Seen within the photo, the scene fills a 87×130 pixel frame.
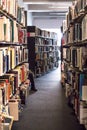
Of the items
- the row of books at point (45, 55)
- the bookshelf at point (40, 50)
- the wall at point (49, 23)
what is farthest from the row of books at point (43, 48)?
the wall at point (49, 23)

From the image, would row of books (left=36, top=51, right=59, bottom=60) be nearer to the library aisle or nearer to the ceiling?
the ceiling

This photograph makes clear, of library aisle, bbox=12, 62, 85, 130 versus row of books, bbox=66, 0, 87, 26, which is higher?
row of books, bbox=66, 0, 87, 26

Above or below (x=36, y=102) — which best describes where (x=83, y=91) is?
above

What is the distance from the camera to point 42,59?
1206cm

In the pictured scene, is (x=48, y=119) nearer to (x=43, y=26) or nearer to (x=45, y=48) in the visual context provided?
(x=45, y=48)

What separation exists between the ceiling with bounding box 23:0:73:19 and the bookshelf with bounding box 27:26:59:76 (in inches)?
40.0

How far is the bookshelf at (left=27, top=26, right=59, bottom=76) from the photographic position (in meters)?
10.7

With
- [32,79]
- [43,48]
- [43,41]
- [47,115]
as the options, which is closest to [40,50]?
[43,48]

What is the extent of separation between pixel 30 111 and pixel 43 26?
11.7m

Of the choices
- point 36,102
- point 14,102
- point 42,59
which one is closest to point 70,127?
point 14,102

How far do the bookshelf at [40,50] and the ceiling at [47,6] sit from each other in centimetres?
102

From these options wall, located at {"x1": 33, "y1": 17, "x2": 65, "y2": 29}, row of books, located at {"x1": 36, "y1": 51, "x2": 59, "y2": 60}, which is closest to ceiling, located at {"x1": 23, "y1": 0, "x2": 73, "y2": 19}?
wall, located at {"x1": 33, "y1": 17, "x2": 65, "y2": 29}

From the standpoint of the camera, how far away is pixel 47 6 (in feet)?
41.8

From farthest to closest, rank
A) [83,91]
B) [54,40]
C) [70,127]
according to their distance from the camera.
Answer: [54,40]
[70,127]
[83,91]
